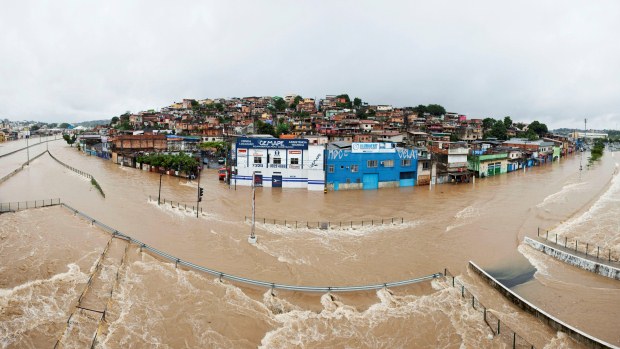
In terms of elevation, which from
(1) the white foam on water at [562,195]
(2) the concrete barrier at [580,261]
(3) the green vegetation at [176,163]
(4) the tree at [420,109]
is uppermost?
(4) the tree at [420,109]

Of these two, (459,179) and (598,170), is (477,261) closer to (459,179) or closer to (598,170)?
(459,179)

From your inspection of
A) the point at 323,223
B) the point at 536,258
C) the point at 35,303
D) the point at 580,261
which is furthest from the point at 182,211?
the point at 580,261

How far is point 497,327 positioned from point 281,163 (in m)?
26.6

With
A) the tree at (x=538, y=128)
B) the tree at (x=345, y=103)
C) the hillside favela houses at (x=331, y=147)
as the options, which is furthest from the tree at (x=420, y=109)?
the tree at (x=538, y=128)

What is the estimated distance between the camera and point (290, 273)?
1594cm

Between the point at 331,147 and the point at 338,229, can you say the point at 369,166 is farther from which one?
the point at 338,229

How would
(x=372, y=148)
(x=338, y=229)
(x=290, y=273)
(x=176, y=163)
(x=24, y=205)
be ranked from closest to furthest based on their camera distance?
(x=290, y=273) < (x=338, y=229) < (x=24, y=205) < (x=372, y=148) < (x=176, y=163)

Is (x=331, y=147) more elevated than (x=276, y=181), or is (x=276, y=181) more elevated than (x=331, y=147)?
(x=331, y=147)

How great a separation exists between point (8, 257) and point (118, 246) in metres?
4.38

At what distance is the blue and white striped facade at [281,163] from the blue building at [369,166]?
1242 mm

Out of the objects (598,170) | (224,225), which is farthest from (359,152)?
(598,170)

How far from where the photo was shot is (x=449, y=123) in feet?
254

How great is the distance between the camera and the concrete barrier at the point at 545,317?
430 inches

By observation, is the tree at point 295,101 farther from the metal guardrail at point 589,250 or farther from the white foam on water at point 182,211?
the metal guardrail at point 589,250
